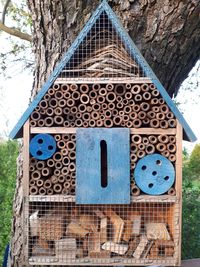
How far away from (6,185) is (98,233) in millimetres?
2693

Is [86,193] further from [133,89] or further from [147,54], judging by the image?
[147,54]

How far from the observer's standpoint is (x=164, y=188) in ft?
6.29

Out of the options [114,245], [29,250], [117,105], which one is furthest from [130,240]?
[117,105]

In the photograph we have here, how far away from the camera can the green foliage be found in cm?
412

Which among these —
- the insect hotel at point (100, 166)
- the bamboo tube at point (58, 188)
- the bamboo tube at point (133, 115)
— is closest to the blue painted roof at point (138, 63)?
the insect hotel at point (100, 166)

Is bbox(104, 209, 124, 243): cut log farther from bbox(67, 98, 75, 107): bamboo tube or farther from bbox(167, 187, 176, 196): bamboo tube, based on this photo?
bbox(67, 98, 75, 107): bamboo tube

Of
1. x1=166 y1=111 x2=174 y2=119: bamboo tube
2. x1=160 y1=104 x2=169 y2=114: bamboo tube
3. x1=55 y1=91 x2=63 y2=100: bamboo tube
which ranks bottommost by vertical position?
x1=166 y1=111 x2=174 y2=119: bamboo tube

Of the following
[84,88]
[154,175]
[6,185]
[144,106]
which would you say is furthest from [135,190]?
[6,185]

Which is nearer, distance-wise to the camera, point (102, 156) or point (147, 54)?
point (102, 156)

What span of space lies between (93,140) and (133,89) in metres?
0.22

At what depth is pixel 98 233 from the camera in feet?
6.40

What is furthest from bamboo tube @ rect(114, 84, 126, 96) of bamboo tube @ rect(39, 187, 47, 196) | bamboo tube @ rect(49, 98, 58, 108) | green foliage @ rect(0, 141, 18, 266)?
green foliage @ rect(0, 141, 18, 266)

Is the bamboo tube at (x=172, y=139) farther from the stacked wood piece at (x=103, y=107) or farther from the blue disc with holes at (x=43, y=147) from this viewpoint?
the blue disc with holes at (x=43, y=147)

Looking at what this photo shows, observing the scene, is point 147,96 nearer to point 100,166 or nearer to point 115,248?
point 100,166
